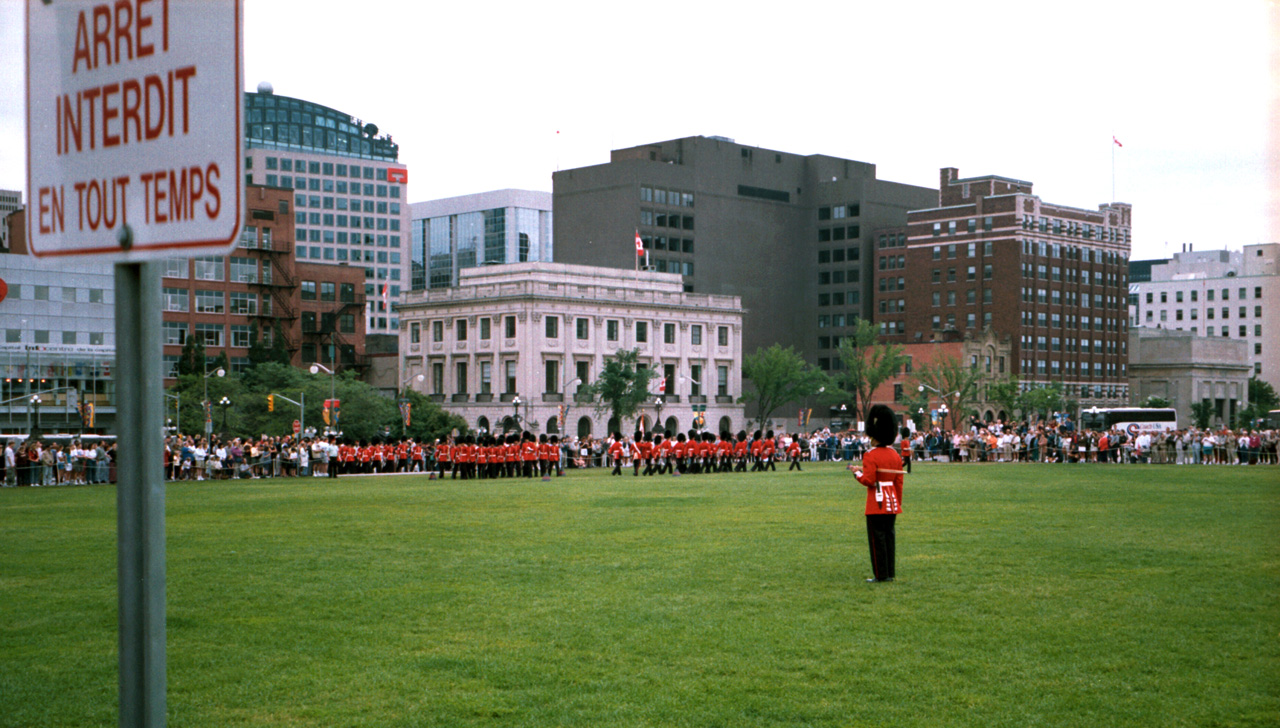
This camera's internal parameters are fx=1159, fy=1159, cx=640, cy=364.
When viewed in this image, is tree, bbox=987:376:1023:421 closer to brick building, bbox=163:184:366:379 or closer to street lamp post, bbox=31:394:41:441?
brick building, bbox=163:184:366:379

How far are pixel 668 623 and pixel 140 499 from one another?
1054 cm

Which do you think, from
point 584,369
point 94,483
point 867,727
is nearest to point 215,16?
point 867,727

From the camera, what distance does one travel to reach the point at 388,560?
18266 mm

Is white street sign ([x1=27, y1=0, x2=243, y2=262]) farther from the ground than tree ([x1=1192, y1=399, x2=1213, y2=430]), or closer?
farther from the ground

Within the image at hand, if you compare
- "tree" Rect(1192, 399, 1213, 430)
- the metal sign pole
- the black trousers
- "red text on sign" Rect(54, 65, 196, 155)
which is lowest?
"tree" Rect(1192, 399, 1213, 430)

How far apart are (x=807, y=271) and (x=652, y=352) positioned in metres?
43.2

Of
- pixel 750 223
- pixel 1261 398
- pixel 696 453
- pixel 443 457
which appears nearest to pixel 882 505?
pixel 696 453

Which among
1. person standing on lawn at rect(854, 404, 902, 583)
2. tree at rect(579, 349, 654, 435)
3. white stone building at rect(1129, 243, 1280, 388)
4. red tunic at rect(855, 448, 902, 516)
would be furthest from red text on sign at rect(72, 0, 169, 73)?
white stone building at rect(1129, 243, 1280, 388)

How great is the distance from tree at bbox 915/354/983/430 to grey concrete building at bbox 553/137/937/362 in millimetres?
25701

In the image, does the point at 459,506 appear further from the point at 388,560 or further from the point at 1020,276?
the point at 1020,276

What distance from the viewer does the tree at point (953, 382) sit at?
123312mm

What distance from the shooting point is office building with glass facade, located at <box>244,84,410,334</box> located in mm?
181375

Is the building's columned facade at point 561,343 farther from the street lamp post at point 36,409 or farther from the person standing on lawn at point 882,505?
the person standing on lawn at point 882,505

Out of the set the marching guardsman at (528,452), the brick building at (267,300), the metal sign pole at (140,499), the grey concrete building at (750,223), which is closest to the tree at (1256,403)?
the grey concrete building at (750,223)
